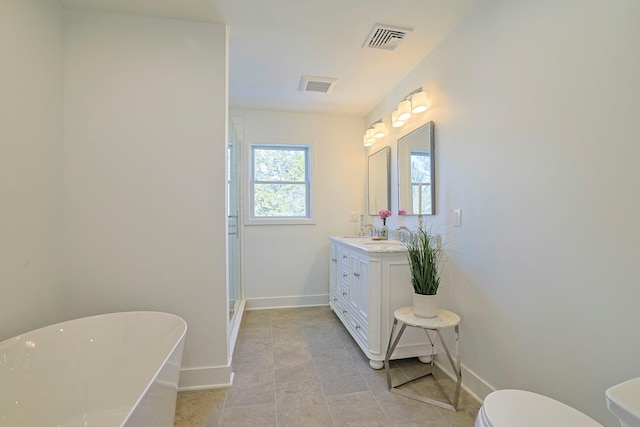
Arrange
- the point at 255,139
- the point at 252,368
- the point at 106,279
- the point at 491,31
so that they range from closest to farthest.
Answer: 1. the point at 491,31
2. the point at 106,279
3. the point at 252,368
4. the point at 255,139

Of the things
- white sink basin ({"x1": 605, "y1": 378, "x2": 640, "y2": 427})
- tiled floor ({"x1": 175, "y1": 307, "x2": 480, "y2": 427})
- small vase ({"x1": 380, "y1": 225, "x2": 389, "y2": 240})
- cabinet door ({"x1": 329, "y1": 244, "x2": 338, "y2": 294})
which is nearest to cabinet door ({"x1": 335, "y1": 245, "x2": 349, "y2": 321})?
cabinet door ({"x1": 329, "y1": 244, "x2": 338, "y2": 294})

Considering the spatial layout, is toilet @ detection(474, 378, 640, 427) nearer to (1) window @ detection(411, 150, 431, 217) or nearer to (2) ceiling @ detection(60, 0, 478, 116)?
(1) window @ detection(411, 150, 431, 217)

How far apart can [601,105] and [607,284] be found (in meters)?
0.70

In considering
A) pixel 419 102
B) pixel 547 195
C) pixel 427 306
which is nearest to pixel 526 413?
pixel 427 306

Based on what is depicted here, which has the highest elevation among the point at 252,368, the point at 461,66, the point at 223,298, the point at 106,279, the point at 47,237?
the point at 461,66

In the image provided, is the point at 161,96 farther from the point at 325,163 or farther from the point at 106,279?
the point at 325,163

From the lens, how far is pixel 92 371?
4.95 feet

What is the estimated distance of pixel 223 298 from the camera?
78.4 inches

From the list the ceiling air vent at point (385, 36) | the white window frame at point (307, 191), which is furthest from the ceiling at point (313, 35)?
the white window frame at point (307, 191)

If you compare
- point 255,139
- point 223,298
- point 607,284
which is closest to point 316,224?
point 255,139

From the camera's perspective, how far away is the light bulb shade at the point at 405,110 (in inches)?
96.0

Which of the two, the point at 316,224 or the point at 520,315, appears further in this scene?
the point at 316,224

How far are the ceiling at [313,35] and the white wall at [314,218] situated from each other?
1.93 feet

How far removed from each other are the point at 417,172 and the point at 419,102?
0.57m
